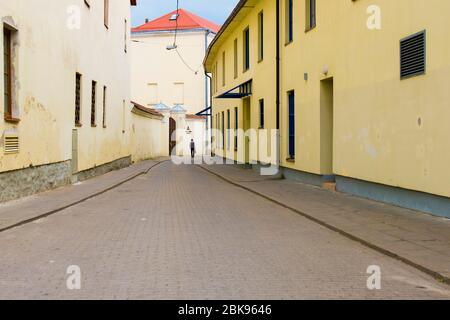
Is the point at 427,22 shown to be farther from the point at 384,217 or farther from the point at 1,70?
the point at 1,70

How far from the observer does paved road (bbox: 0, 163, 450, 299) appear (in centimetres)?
513

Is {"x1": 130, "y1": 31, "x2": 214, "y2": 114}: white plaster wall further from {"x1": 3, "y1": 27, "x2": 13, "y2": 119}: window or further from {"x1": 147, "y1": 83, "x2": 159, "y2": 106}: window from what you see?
{"x1": 3, "y1": 27, "x2": 13, "y2": 119}: window

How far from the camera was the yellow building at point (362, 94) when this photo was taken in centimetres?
924

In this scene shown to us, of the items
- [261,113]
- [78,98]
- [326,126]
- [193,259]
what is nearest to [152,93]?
[261,113]

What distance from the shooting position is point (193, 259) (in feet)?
21.3

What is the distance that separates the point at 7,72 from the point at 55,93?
10.2ft

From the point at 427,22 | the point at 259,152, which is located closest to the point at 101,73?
the point at 259,152

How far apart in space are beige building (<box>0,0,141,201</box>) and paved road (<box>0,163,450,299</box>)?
2516mm

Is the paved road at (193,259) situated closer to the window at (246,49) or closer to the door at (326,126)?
the door at (326,126)

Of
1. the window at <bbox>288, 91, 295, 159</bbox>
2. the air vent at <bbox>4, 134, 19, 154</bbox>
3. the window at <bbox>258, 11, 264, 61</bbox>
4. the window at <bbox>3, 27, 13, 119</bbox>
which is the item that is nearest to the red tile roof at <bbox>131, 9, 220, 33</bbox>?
the window at <bbox>258, 11, 264, 61</bbox>

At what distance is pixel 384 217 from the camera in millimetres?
9523

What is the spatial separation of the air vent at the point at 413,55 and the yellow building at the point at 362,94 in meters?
0.02

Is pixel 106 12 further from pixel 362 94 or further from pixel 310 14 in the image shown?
pixel 362 94
